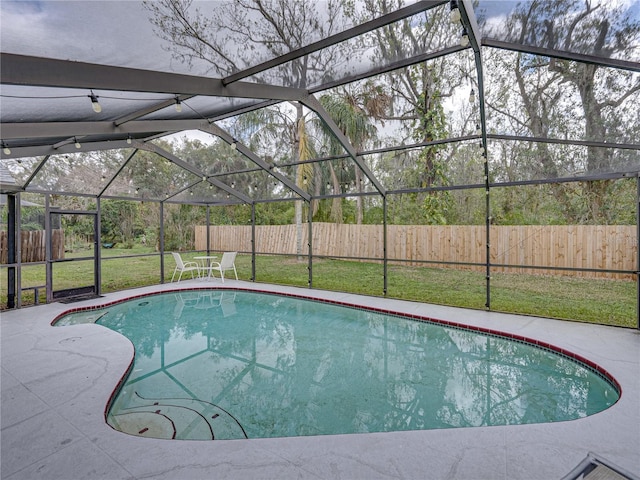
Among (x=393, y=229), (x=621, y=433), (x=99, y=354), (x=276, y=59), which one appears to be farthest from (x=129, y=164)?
(x=621, y=433)

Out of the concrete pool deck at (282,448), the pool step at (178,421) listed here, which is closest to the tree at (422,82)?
the concrete pool deck at (282,448)

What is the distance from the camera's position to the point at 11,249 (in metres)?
6.10

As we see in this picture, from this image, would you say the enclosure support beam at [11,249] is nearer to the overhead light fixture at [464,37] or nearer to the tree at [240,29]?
the tree at [240,29]

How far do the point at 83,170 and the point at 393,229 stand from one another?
8201 millimetres

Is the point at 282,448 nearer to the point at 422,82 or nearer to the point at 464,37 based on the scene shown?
the point at 464,37

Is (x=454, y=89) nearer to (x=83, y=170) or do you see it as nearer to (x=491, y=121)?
(x=491, y=121)

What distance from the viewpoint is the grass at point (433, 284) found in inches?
246

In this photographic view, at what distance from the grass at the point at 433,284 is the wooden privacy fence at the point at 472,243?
1.43 ft

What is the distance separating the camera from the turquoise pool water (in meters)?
2.96

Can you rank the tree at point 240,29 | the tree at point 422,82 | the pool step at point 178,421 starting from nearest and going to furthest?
the tree at point 240,29 < the pool step at point 178,421 < the tree at point 422,82

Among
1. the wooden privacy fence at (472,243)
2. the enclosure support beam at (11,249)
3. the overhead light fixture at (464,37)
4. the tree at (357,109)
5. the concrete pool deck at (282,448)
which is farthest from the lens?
the wooden privacy fence at (472,243)

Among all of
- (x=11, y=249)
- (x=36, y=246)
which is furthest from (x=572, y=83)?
(x=36, y=246)

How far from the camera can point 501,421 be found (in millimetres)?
2973

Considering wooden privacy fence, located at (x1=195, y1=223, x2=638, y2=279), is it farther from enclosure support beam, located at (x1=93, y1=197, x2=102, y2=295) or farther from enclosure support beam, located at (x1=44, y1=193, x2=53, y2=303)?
enclosure support beam, located at (x1=44, y1=193, x2=53, y2=303)
